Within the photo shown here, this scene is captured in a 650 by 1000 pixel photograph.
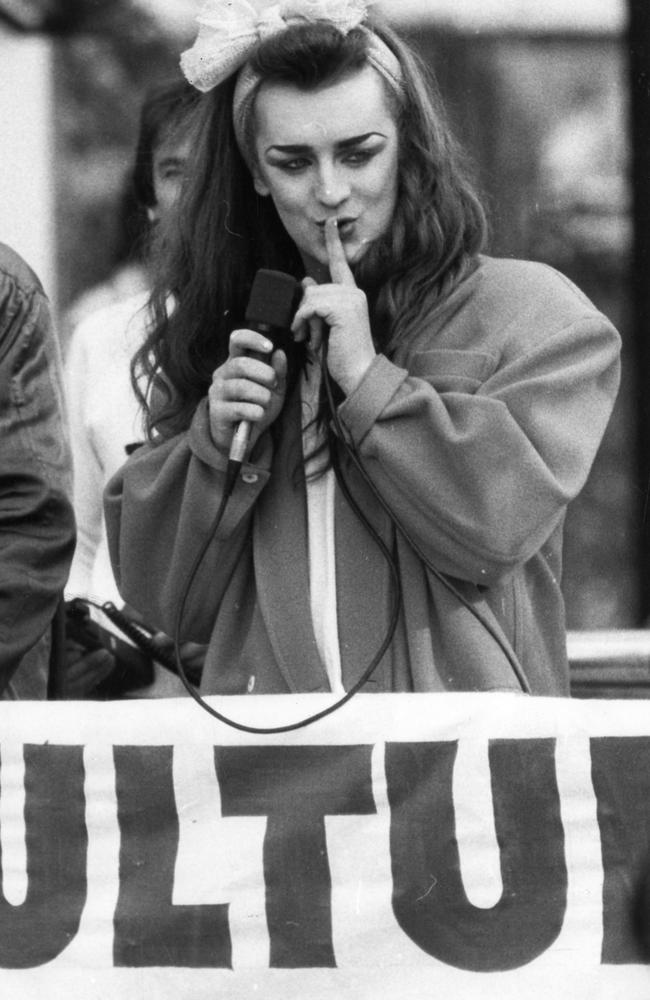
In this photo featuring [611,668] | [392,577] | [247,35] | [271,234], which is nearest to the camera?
[392,577]

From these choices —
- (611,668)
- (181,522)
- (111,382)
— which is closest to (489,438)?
(181,522)

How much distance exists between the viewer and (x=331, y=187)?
2562mm

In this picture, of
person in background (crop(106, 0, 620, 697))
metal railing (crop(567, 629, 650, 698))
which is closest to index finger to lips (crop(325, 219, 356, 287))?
person in background (crop(106, 0, 620, 697))

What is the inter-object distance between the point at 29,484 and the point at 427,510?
0.74 m

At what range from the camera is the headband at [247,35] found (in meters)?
A: 2.62

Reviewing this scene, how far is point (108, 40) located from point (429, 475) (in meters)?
2.14

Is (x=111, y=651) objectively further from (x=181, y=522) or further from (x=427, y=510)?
(x=427, y=510)

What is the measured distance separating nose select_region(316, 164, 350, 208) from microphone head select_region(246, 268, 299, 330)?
132mm

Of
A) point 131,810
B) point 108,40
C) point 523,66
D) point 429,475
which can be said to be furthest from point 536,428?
point 108,40

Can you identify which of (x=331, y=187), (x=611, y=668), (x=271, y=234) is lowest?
(x=611, y=668)

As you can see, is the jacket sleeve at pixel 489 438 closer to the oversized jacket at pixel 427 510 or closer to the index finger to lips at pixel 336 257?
the oversized jacket at pixel 427 510

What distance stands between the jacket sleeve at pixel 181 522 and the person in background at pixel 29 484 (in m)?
0.14

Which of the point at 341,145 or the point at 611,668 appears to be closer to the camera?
the point at 341,145

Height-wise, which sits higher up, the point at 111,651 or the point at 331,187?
the point at 331,187
